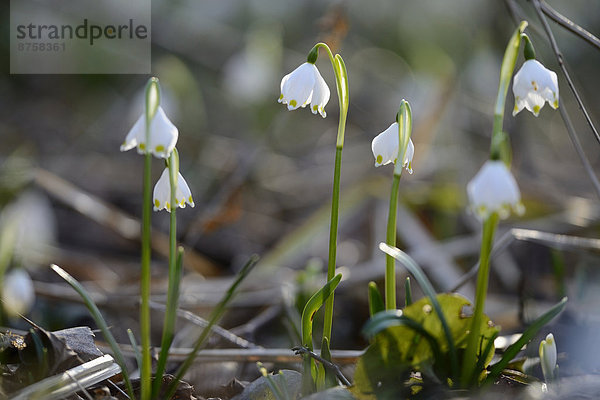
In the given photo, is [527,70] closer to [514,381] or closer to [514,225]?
[514,381]

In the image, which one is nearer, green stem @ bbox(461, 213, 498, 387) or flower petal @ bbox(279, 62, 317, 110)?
green stem @ bbox(461, 213, 498, 387)

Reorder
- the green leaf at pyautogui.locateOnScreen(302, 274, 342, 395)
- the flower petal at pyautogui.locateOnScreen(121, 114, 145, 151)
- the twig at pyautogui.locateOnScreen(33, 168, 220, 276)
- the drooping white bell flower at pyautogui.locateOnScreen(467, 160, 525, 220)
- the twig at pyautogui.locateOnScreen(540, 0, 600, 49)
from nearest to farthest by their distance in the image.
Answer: the drooping white bell flower at pyautogui.locateOnScreen(467, 160, 525, 220) < the flower petal at pyautogui.locateOnScreen(121, 114, 145, 151) < the green leaf at pyautogui.locateOnScreen(302, 274, 342, 395) < the twig at pyautogui.locateOnScreen(540, 0, 600, 49) < the twig at pyautogui.locateOnScreen(33, 168, 220, 276)

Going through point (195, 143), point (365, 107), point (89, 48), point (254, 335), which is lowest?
point (254, 335)

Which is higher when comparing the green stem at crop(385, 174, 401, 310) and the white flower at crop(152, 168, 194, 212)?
the white flower at crop(152, 168, 194, 212)

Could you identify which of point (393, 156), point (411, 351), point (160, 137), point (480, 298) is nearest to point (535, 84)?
point (393, 156)

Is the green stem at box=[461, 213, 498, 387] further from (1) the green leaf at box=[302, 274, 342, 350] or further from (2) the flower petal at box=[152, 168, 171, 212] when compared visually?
(2) the flower petal at box=[152, 168, 171, 212]

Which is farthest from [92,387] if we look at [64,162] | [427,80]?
[427,80]

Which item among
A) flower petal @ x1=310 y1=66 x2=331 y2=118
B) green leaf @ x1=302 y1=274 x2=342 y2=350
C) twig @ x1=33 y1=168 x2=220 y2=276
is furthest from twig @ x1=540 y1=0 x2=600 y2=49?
twig @ x1=33 y1=168 x2=220 y2=276
